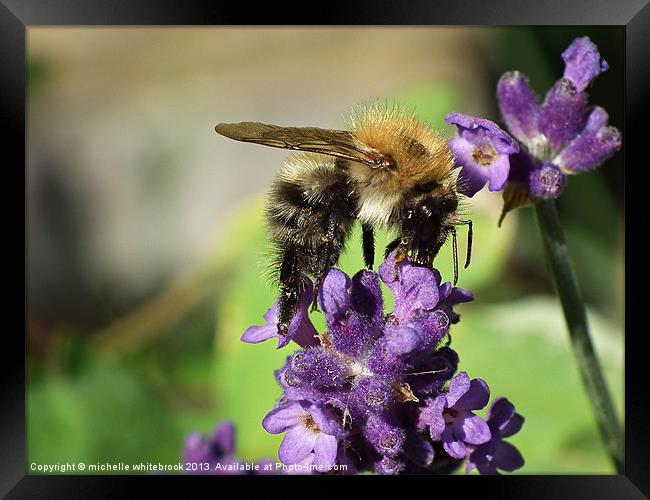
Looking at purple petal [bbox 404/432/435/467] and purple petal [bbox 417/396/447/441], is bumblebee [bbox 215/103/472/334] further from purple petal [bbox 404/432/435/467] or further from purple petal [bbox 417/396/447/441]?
purple petal [bbox 404/432/435/467]

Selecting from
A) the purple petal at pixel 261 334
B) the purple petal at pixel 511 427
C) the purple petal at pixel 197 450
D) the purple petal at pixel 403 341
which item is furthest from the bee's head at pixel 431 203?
the purple petal at pixel 197 450

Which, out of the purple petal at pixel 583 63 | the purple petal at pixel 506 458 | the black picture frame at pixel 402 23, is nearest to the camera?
the purple petal at pixel 506 458

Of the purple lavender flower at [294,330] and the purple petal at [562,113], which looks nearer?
the purple lavender flower at [294,330]

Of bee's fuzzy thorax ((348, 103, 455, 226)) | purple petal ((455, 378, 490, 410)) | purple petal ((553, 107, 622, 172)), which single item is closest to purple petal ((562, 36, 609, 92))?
purple petal ((553, 107, 622, 172))

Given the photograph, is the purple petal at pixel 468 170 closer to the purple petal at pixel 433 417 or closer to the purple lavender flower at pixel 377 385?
the purple lavender flower at pixel 377 385

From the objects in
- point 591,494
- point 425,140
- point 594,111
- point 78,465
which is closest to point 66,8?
point 425,140

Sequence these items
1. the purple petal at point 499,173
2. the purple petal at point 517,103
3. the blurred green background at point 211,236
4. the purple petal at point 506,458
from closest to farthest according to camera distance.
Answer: the purple petal at point 499,173 → the purple petal at point 506,458 → the purple petal at point 517,103 → the blurred green background at point 211,236

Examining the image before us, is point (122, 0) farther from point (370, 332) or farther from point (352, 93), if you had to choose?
point (352, 93)

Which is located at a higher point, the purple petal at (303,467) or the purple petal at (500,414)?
the purple petal at (500,414)
